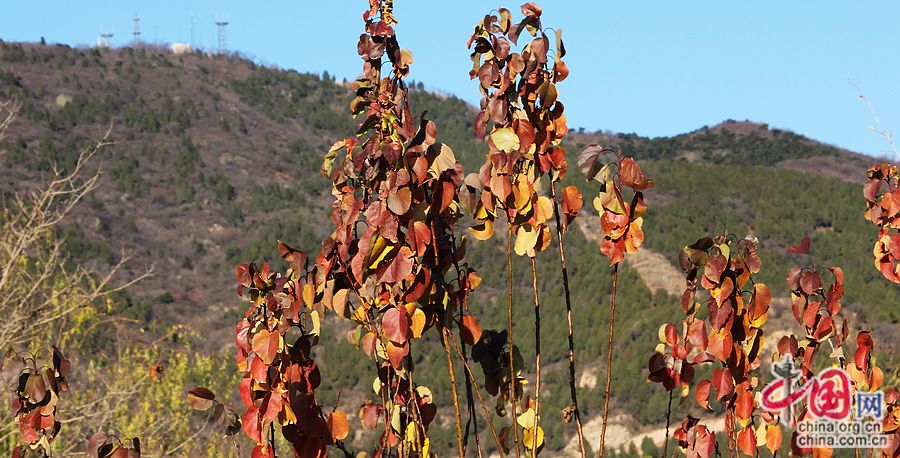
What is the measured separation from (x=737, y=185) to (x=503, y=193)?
2089 cm

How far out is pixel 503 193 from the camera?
1976 mm

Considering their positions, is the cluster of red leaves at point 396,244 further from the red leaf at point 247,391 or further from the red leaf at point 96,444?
the red leaf at point 96,444

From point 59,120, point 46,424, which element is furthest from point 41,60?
point 46,424

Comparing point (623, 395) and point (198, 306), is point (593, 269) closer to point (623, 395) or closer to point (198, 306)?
point (623, 395)

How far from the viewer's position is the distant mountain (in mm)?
15453

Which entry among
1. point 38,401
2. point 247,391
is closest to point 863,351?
point 247,391

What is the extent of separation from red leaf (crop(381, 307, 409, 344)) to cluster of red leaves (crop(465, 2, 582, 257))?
0.24 metres

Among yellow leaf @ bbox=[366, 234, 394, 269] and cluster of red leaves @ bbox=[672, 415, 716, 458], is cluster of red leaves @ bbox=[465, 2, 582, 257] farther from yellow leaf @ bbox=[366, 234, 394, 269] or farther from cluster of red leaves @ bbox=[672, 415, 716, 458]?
cluster of red leaves @ bbox=[672, 415, 716, 458]

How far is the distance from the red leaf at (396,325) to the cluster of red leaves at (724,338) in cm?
57

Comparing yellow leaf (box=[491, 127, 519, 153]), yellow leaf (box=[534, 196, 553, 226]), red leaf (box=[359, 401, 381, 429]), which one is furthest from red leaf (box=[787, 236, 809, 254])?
red leaf (box=[359, 401, 381, 429])

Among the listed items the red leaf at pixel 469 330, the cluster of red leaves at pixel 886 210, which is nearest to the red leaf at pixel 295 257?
the red leaf at pixel 469 330

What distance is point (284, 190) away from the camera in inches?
1170

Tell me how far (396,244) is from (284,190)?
28171 millimetres

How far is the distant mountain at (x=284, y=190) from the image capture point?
1545 cm
